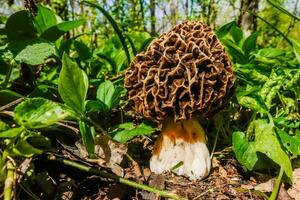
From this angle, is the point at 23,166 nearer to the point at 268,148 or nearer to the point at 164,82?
the point at 164,82

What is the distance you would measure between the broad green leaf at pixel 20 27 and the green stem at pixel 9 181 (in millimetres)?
650

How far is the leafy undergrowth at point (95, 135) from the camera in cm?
151

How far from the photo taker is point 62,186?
5.64 ft

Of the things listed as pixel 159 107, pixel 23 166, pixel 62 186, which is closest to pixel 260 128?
pixel 159 107

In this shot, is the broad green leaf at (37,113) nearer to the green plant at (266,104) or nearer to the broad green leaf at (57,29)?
the broad green leaf at (57,29)

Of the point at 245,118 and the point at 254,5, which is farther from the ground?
the point at 254,5

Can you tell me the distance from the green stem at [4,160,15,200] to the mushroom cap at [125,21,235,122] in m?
0.76

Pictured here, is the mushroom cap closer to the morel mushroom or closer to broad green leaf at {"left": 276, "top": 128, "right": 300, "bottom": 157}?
the morel mushroom

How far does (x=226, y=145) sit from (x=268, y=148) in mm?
473

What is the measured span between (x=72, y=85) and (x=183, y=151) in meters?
0.70

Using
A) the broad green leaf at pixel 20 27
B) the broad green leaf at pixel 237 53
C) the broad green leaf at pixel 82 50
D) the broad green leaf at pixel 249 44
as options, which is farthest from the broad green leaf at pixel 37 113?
the broad green leaf at pixel 249 44

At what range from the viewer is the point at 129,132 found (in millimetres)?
1952

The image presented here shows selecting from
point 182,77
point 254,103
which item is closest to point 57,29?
point 182,77

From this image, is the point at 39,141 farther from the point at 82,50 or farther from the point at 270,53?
the point at 270,53
